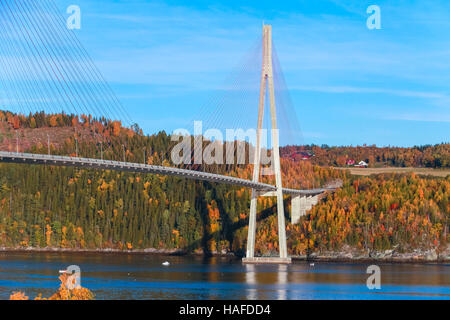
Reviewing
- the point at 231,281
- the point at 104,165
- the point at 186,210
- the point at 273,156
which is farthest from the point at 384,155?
the point at 104,165

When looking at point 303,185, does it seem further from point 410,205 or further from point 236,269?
point 236,269

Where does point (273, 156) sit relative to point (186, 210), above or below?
above

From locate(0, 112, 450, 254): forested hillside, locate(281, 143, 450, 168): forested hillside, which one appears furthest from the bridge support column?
locate(281, 143, 450, 168): forested hillside

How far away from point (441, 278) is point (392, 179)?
49.5 meters

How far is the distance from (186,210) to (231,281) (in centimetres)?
6096

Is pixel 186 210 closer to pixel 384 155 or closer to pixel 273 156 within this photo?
pixel 273 156

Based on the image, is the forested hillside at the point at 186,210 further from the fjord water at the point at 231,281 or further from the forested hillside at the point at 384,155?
the forested hillside at the point at 384,155

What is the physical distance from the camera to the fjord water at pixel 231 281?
168 feet

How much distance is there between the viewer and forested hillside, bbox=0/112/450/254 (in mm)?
97500

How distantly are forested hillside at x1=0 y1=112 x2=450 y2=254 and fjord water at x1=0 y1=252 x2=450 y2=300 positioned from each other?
16768 millimetres

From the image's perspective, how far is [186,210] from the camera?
4747 inches

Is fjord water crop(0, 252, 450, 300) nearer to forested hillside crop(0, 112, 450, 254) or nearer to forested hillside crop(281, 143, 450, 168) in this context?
forested hillside crop(0, 112, 450, 254)

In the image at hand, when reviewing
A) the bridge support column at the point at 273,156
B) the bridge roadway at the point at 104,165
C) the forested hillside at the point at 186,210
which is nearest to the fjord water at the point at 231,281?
the bridge support column at the point at 273,156
